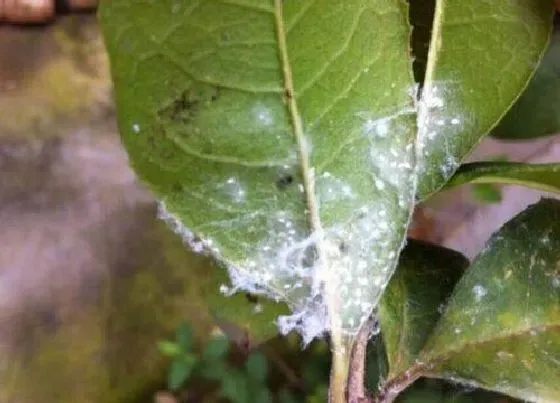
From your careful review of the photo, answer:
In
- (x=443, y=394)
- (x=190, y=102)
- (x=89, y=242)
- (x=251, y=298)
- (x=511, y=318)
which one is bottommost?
(x=89, y=242)

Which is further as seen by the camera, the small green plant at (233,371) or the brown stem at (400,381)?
the small green plant at (233,371)

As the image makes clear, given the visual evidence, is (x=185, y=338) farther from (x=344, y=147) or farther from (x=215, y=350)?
(x=344, y=147)

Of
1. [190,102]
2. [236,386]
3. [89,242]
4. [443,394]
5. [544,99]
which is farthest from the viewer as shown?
[89,242]

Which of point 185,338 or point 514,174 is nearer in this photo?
point 514,174

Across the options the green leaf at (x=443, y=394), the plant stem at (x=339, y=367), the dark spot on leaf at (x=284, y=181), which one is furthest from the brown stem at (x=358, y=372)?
the green leaf at (x=443, y=394)

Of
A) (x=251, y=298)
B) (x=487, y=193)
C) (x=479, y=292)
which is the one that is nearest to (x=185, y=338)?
(x=251, y=298)

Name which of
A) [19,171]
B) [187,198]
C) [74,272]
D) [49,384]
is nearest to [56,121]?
[19,171]

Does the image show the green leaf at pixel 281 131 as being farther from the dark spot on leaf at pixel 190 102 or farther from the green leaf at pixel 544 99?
the green leaf at pixel 544 99
